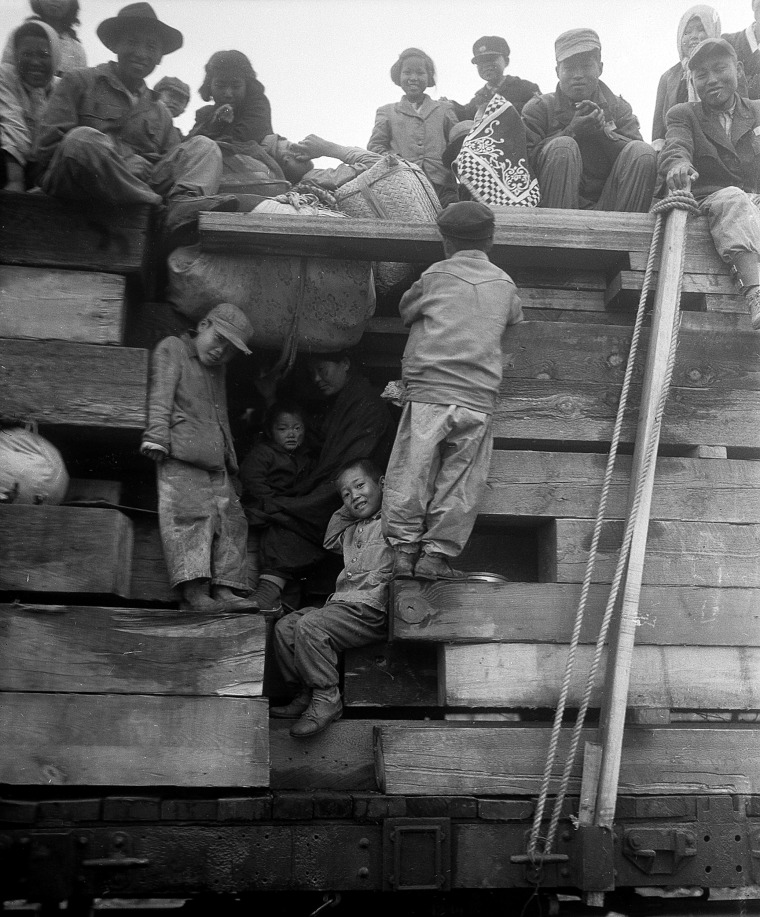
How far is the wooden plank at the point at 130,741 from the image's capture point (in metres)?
4.73

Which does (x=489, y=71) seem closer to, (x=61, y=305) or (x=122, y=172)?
(x=122, y=172)

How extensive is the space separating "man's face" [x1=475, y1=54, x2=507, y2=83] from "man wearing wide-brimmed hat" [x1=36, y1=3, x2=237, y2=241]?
2.71m

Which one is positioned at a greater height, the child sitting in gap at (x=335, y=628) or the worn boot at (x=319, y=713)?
the child sitting in gap at (x=335, y=628)

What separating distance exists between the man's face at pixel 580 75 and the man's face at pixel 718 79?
2.48 ft

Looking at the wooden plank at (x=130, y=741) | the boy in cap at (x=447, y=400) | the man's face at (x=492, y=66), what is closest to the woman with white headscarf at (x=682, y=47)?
the man's face at (x=492, y=66)

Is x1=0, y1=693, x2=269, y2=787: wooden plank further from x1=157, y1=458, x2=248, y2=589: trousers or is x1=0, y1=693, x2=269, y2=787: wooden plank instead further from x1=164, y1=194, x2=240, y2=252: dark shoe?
x1=164, y1=194, x2=240, y2=252: dark shoe

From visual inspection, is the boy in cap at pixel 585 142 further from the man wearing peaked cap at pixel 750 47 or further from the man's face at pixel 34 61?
the man's face at pixel 34 61

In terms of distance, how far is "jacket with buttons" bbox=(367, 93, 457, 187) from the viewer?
7.44 metres

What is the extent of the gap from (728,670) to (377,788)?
187cm

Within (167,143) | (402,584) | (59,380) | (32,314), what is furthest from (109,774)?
(167,143)

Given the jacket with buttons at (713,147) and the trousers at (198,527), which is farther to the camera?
the jacket with buttons at (713,147)

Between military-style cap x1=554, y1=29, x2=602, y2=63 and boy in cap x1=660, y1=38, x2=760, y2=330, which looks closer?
boy in cap x1=660, y1=38, x2=760, y2=330

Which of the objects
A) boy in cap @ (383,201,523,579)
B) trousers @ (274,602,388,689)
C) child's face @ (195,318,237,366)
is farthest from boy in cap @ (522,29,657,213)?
trousers @ (274,602,388,689)

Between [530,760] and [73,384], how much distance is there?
299 centimetres
